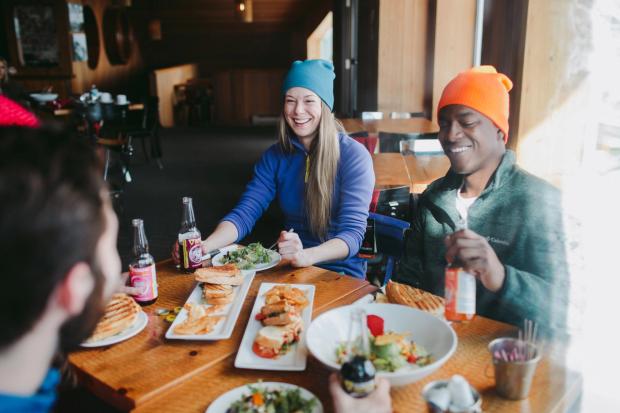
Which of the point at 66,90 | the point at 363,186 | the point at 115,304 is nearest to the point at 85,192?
the point at 115,304

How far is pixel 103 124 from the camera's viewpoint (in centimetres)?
772

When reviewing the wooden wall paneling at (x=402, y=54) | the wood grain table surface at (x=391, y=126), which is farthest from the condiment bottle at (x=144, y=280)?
the wooden wall paneling at (x=402, y=54)

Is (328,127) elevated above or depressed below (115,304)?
above

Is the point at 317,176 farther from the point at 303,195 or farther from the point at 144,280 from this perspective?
the point at 144,280

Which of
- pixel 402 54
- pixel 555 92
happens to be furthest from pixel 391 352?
pixel 402 54

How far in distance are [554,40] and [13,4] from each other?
34.6 ft

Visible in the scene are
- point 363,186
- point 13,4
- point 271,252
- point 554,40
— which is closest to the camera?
point 271,252

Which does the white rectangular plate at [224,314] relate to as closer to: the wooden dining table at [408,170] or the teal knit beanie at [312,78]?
the teal knit beanie at [312,78]

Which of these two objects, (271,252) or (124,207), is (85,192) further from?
(124,207)

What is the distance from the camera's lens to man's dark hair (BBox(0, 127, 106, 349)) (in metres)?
0.66

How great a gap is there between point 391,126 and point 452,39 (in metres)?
1.62

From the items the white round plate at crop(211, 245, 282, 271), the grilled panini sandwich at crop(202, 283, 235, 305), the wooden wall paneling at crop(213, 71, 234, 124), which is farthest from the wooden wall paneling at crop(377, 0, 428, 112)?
the wooden wall paneling at crop(213, 71, 234, 124)

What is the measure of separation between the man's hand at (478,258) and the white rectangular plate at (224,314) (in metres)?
0.59

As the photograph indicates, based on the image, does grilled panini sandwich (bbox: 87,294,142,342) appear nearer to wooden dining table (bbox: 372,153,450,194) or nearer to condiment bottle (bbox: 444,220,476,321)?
condiment bottle (bbox: 444,220,476,321)
